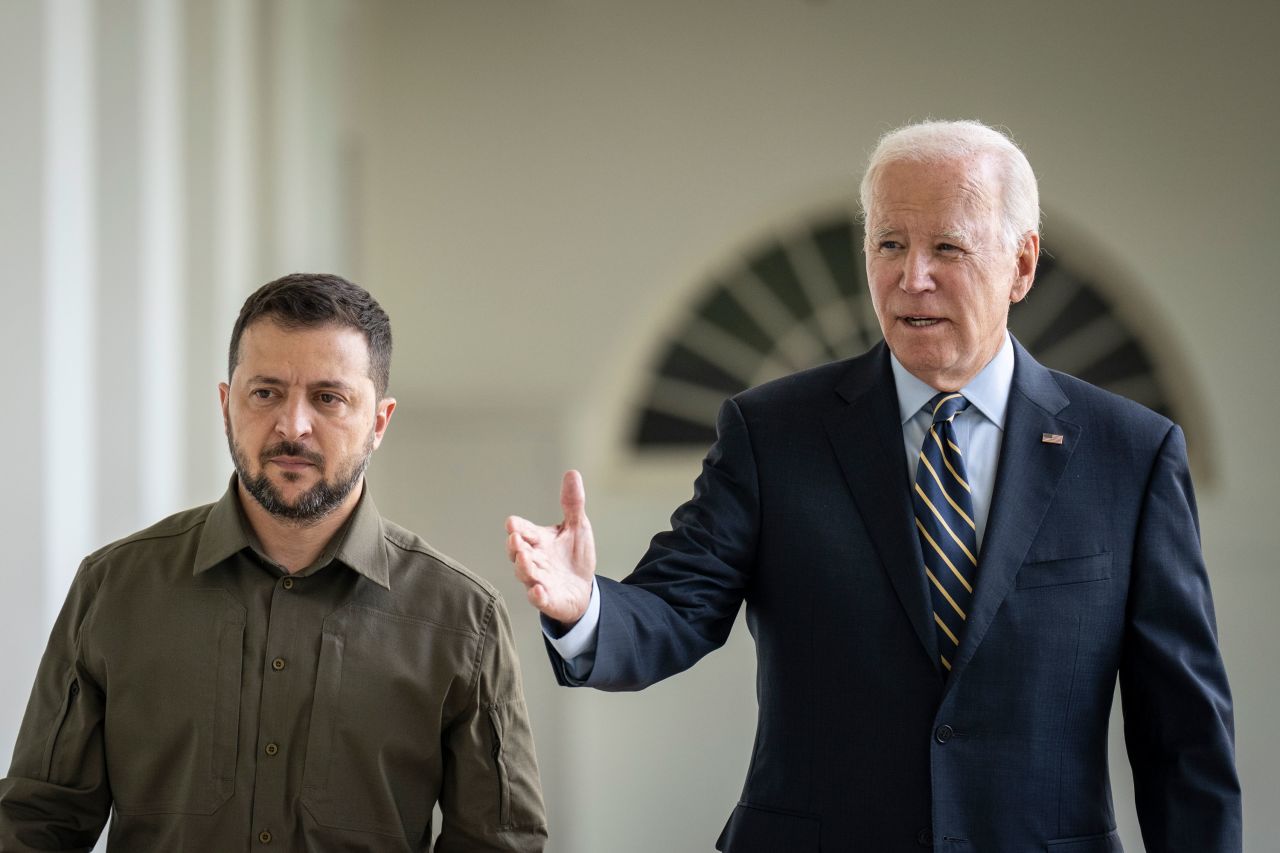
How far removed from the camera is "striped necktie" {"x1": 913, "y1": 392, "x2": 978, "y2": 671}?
196 centimetres

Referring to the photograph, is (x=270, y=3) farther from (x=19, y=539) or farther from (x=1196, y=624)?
(x=1196, y=624)

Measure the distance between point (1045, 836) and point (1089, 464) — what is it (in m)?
0.50

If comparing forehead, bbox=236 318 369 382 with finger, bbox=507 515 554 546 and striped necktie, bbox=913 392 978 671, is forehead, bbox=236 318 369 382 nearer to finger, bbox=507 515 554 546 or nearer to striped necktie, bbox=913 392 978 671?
finger, bbox=507 515 554 546

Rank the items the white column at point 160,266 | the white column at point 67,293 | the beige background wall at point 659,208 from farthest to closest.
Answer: the beige background wall at point 659,208, the white column at point 160,266, the white column at point 67,293

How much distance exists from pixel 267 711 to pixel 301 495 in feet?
1.00

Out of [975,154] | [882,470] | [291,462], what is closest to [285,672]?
[291,462]

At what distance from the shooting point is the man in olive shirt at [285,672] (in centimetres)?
204

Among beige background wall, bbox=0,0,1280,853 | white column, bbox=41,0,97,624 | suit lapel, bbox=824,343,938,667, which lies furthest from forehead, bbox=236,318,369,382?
beige background wall, bbox=0,0,1280,853

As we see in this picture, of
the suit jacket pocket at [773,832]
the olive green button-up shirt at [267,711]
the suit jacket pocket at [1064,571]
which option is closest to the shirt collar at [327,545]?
the olive green button-up shirt at [267,711]

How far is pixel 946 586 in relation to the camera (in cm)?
198

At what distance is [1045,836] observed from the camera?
1921 mm

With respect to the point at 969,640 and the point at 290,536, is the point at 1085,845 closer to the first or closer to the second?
the point at 969,640

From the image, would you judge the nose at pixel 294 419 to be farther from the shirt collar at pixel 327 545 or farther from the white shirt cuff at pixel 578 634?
the white shirt cuff at pixel 578 634

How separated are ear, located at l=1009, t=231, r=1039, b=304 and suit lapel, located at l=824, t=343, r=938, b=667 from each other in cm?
20
